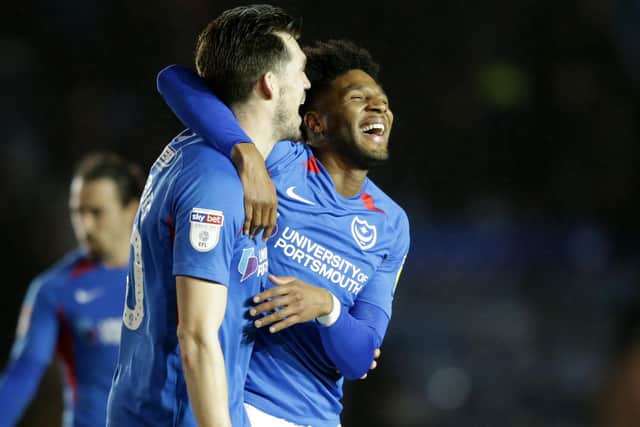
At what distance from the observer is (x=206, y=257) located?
2436 millimetres

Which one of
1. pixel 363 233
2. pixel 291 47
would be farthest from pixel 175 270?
pixel 363 233

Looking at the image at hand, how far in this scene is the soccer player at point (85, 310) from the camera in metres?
4.37

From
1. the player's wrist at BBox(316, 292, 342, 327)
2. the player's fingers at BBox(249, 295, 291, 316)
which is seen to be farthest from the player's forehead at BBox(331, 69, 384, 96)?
the player's fingers at BBox(249, 295, 291, 316)

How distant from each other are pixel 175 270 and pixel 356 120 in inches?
44.6

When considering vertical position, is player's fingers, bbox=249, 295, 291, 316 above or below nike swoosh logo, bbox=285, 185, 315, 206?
below

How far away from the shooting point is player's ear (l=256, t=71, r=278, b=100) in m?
2.75

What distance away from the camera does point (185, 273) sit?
2434mm

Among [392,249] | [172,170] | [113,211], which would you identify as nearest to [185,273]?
[172,170]

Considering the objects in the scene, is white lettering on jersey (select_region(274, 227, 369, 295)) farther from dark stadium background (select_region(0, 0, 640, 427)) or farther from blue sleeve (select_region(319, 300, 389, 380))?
dark stadium background (select_region(0, 0, 640, 427))

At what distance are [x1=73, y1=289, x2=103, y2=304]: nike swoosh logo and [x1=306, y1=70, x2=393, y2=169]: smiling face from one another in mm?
1629

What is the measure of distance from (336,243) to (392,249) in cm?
25

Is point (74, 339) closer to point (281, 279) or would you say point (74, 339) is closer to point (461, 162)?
point (281, 279)

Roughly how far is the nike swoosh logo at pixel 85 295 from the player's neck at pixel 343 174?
5.38 ft

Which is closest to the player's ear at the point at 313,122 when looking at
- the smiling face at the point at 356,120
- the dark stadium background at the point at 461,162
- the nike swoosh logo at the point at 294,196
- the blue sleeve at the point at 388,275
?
the smiling face at the point at 356,120
